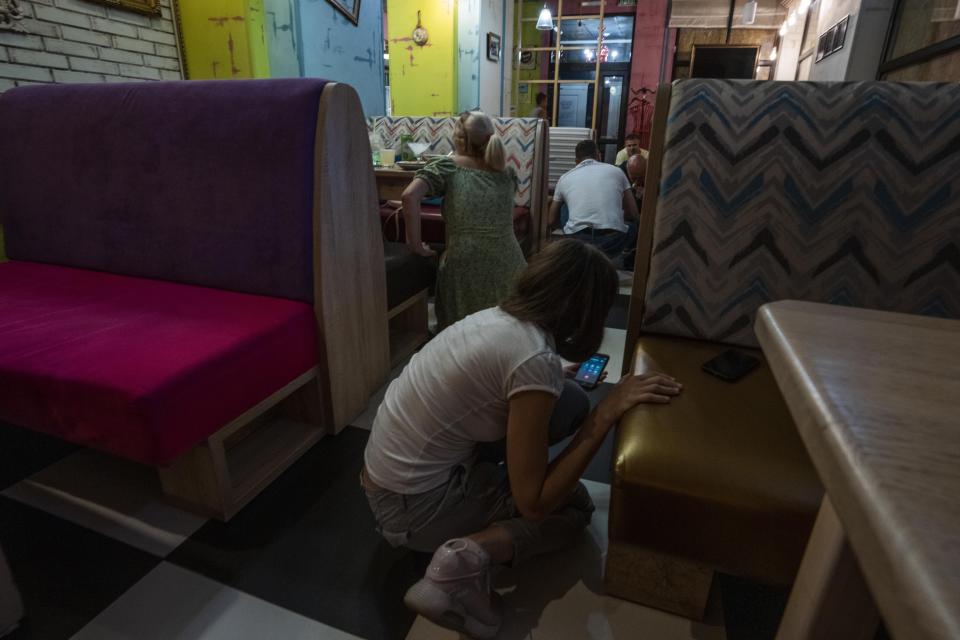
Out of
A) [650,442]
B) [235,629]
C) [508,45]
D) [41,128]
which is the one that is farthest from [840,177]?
[508,45]

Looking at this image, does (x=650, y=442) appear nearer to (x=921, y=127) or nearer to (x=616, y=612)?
(x=616, y=612)

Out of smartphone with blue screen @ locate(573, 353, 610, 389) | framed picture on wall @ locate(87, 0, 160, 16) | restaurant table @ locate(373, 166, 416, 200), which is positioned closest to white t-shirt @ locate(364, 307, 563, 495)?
smartphone with blue screen @ locate(573, 353, 610, 389)

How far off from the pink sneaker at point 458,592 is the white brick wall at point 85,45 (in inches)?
110

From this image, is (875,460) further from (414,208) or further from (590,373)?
(414,208)

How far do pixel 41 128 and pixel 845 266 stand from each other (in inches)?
100

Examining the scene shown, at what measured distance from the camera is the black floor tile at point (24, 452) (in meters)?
1.48

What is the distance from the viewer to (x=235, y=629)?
3.35ft

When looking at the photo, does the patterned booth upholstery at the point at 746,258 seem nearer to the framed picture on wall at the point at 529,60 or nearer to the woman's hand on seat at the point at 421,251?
the woman's hand on seat at the point at 421,251

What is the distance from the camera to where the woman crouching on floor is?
0.93 meters

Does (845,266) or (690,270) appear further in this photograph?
(690,270)

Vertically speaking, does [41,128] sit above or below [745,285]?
above

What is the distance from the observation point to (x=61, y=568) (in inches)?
45.6

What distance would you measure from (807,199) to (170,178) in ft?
5.82

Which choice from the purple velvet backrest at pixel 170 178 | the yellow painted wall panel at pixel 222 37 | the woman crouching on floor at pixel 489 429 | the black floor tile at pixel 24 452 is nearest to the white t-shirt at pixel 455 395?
the woman crouching on floor at pixel 489 429
